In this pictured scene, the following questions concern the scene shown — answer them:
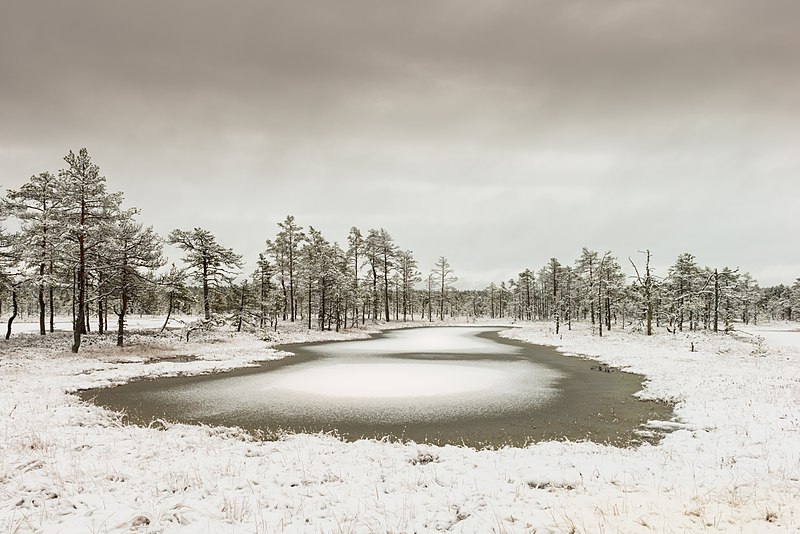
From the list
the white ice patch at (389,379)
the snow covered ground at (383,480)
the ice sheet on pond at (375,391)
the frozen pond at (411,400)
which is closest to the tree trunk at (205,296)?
the frozen pond at (411,400)

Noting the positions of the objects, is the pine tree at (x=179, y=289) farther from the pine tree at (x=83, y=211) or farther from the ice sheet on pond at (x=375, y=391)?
the ice sheet on pond at (x=375, y=391)

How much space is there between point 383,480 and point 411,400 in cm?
839

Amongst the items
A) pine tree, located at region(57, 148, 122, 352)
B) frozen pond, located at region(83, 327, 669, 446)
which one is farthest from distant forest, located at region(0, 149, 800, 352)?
frozen pond, located at region(83, 327, 669, 446)

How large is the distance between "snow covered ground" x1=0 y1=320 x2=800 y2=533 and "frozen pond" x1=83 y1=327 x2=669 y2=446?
1.61 metres

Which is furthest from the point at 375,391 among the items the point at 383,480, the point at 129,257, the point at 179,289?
the point at 179,289

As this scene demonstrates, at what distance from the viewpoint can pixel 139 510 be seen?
21.5 feet

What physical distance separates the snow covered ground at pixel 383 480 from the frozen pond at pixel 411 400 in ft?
5.27

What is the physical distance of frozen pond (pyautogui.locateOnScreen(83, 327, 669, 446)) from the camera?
12656 millimetres

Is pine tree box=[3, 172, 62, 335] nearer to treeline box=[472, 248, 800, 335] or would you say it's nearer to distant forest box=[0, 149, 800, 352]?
distant forest box=[0, 149, 800, 352]

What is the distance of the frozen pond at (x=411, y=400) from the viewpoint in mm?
12656

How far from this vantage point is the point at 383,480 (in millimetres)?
8094

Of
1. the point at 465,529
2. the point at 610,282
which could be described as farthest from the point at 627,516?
the point at 610,282

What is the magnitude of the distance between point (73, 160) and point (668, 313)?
72.8m

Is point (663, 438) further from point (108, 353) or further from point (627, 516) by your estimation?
point (108, 353)
